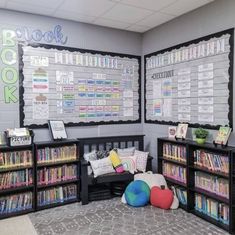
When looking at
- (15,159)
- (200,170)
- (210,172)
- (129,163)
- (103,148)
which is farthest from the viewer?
(103,148)

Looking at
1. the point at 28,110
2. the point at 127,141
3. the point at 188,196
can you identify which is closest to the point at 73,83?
the point at 28,110

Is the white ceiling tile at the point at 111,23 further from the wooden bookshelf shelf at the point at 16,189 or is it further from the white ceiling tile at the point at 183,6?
the wooden bookshelf shelf at the point at 16,189

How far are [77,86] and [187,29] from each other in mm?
1925

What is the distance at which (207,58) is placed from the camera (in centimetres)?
347

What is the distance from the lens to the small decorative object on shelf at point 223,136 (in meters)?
3.10

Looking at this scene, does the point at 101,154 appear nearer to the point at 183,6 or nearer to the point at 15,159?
the point at 15,159

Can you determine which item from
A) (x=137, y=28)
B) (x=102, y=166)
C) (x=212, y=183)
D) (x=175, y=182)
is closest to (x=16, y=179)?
(x=102, y=166)

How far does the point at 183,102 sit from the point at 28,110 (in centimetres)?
236

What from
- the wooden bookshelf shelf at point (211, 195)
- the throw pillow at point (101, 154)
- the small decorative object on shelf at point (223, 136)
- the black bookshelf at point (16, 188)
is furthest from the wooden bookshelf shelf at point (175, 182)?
the black bookshelf at point (16, 188)

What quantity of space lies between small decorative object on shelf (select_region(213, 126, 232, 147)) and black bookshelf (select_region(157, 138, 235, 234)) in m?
0.07

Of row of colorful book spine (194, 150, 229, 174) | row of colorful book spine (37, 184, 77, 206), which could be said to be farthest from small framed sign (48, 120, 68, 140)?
row of colorful book spine (194, 150, 229, 174)

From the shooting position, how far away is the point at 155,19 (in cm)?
399

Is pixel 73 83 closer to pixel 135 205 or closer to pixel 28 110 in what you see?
pixel 28 110

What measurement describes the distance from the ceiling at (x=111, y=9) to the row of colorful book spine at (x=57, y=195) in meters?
2.58
